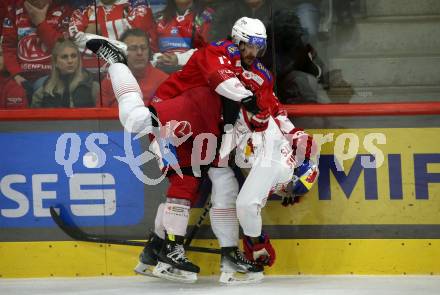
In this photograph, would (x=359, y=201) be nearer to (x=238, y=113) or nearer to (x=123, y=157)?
(x=238, y=113)

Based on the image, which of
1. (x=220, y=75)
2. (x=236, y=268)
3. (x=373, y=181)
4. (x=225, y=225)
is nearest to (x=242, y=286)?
(x=236, y=268)

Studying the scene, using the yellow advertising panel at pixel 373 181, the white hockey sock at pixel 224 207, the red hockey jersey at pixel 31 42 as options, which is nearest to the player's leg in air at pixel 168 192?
the white hockey sock at pixel 224 207

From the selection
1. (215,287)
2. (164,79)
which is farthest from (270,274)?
(164,79)

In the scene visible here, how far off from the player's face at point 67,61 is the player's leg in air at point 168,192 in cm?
26

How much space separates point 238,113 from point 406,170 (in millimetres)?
963

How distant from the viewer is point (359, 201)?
5.40 metres

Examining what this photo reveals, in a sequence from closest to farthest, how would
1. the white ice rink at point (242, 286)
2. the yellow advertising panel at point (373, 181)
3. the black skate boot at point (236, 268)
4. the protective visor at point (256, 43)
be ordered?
the white ice rink at point (242, 286) → the protective visor at point (256, 43) → the black skate boot at point (236, 268) → the yellow advertising panel at point (373, 181)

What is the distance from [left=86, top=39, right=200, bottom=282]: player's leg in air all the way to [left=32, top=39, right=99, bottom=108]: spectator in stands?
0.85 ft

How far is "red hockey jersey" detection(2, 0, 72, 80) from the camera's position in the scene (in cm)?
554

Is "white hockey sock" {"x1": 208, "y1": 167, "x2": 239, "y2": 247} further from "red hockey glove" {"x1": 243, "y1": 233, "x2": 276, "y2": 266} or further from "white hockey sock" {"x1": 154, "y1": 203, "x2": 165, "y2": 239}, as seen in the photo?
"white hockey sock" {"x1": 154, "y1": 203, "x2": 165, "y2": 239}

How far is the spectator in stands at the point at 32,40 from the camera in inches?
218

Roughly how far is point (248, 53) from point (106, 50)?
755mm

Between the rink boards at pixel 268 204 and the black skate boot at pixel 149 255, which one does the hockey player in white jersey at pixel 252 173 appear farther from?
the rink boards at pixel 268 204

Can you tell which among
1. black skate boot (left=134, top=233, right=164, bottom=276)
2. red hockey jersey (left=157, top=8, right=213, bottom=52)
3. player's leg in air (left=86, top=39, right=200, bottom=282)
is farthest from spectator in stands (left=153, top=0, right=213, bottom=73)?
black skate boot (left=134, top=233, right=164, bottom=276)
